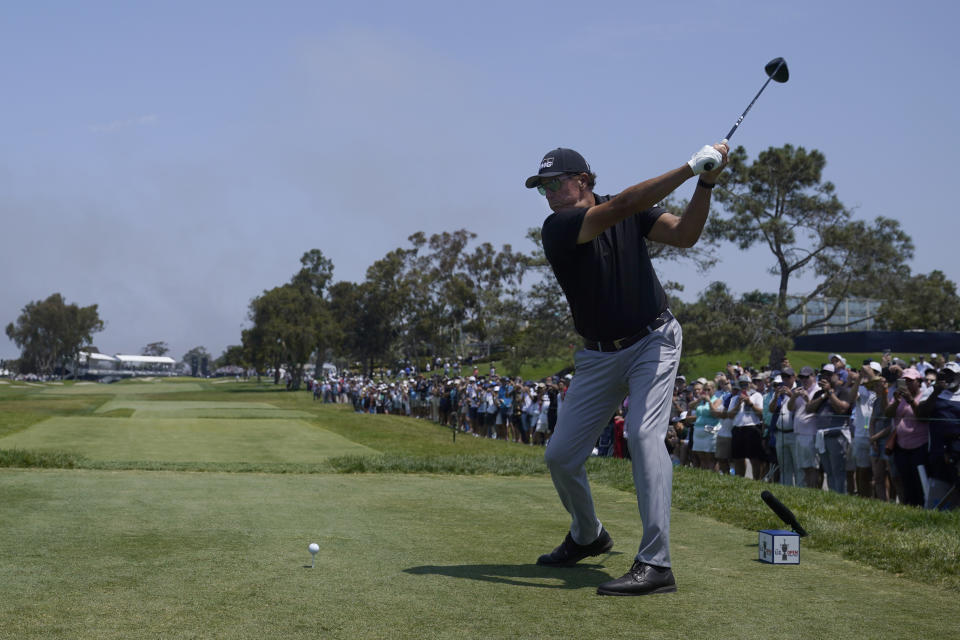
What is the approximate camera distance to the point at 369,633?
4.09 m

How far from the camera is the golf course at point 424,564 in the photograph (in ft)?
14.2

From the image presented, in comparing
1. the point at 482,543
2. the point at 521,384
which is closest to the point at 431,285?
the point at 521,384

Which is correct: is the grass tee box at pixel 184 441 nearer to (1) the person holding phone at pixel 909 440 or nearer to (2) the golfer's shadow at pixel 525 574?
(1) the person holding phone at pixel 909 440

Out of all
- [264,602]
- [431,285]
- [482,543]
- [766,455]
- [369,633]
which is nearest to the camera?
[369,633]

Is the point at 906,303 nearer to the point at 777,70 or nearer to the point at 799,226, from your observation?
the point at 799,226

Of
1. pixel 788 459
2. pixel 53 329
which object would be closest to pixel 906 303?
pixel 788 459

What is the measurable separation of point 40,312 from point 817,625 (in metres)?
168

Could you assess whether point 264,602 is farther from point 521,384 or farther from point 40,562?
point 521,384

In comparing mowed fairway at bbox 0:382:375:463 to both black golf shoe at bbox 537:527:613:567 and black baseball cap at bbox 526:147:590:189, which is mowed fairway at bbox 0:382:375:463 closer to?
black golf shoe at bbox 537:527:613:567

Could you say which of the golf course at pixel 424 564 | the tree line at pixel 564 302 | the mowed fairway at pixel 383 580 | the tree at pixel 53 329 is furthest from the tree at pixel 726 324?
the tree at pixel 53 329

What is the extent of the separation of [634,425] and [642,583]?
1.00 metres

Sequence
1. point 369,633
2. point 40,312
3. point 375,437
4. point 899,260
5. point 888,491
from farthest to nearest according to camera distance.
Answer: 1. point 40,312
2. point 899,260
3. point 375,437
4. point 888,491
5. point 369,633

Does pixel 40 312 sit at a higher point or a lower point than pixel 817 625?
higher

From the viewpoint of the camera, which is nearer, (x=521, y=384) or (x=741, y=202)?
(x=521, y=384)
